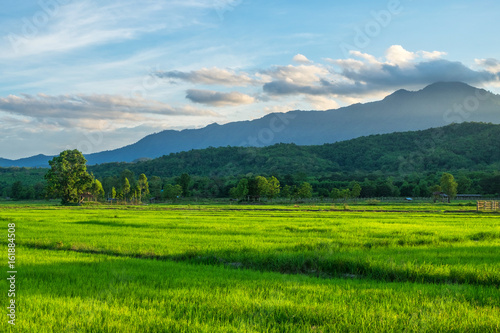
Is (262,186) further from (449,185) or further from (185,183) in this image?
(449,185)

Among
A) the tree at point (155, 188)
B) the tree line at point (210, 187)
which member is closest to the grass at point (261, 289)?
the tree line at point (210, 187)

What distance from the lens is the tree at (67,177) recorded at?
82500 millimetres

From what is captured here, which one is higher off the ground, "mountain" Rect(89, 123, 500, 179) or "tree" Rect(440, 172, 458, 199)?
"mountain" Rect(89, 123, 500, 179)

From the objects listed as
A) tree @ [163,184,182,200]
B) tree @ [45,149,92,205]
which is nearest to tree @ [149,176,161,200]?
tree @ [163,184,182,200]

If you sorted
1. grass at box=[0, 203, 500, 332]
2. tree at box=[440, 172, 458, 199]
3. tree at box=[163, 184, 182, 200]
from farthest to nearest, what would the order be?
tree at box=[163, 184, 182, 200] < tree at box=[440, 172, 458, 199] < grass at box=[0, 203, 500, 332]

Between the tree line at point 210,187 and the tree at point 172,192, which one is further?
the tree at point 172,192

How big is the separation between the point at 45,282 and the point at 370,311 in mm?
8057

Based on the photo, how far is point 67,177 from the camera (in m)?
83.4

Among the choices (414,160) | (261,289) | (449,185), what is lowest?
(261,289)

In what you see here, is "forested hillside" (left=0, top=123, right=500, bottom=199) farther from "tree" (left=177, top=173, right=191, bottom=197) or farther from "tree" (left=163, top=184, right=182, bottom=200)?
"tree" (left=163, top=184, right=182, bottom=200)

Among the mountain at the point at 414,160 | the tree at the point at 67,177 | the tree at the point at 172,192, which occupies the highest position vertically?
the mountain at the point at 414,160

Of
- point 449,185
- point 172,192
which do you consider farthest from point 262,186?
point 449,185

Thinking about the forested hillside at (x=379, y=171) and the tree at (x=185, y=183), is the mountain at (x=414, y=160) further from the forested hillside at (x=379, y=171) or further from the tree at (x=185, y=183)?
the tree at (x=185, y=183)

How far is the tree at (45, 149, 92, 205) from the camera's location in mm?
82500
